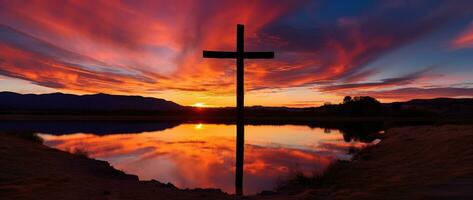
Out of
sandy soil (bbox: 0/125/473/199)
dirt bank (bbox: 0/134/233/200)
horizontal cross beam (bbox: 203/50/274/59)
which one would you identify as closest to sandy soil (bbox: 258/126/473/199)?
sandy soil (bbox: 0/125/473/199)

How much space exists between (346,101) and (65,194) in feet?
310

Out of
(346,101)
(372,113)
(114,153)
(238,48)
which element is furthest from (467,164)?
(346,101)

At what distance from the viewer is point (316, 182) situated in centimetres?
1080

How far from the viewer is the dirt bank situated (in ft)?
28.2

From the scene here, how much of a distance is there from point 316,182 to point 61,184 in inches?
259

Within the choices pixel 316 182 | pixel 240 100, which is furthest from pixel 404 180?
pixel 240 100

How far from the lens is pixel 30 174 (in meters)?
10.5

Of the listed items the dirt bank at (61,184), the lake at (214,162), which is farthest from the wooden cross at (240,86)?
the dirt bank at (61,184)

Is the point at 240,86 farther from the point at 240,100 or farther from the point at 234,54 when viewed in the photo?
the point at 234,54

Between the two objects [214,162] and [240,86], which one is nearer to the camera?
[240,86]

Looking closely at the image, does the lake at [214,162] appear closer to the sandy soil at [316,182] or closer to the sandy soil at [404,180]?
the sandy soil at [316,182]

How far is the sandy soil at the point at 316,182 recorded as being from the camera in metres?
8.02

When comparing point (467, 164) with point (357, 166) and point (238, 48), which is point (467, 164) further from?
point (238, 48)

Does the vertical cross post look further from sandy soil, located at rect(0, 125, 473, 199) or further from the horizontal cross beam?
sandy soil, located at rect(0, 125, 473, 199)
